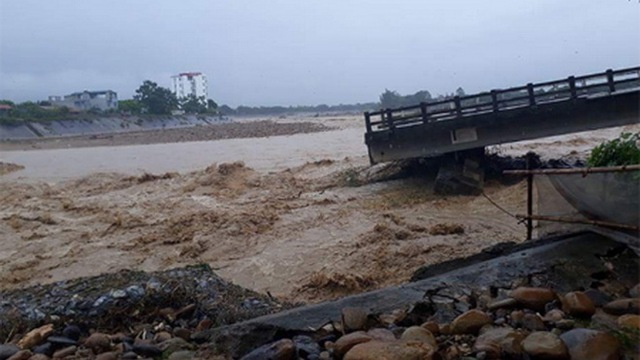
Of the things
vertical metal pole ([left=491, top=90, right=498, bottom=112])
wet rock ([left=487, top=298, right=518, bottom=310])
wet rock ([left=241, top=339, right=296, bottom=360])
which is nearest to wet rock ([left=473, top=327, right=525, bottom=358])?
wet rock ([left=487, top=298, right=518, bottom=310])

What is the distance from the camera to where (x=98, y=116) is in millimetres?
65812

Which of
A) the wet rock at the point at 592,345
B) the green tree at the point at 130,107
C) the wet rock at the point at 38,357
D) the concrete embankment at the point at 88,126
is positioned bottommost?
the wet rock at the point at 38,357

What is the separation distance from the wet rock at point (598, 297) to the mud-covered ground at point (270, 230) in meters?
3.71

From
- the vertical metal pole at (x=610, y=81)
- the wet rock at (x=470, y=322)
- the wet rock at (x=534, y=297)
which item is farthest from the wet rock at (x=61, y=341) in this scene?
the vertical metal pole at (x=610, y=81)

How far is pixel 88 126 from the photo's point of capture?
61.9 metres

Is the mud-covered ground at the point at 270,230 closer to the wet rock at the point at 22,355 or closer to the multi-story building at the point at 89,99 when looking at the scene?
the wet rock at the point at 22,355

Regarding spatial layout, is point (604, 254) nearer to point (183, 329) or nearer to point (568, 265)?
point (568, 265)

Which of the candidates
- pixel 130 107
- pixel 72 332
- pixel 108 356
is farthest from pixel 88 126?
pixel 108 356

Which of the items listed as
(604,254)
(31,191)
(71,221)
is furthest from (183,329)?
(31,191)

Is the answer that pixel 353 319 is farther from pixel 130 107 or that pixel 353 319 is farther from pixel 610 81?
pixel 130 107

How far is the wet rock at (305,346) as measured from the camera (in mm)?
3631

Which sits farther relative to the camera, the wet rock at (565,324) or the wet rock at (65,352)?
the wet rock at (65,352)

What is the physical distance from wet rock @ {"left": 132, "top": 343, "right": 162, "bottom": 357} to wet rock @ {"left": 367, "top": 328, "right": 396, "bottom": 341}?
69.4 inches

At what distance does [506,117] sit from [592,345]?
11.0 m
